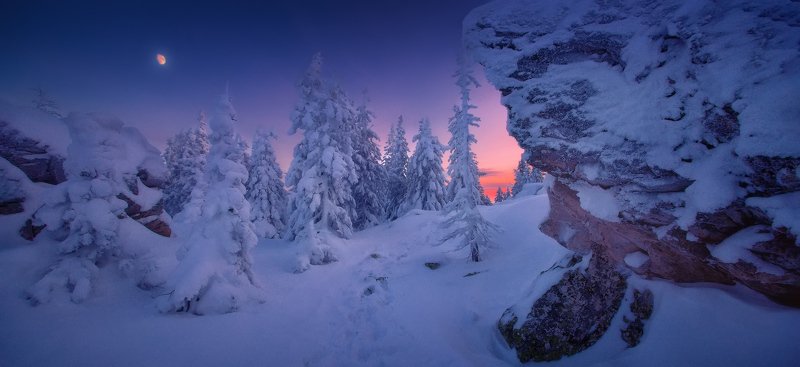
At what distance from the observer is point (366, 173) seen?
26.2 meters

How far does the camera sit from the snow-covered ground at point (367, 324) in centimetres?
438

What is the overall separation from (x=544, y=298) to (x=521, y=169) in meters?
50.0

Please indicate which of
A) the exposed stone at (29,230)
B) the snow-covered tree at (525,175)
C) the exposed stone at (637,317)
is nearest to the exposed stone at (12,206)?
the exposed stone at (29,230)

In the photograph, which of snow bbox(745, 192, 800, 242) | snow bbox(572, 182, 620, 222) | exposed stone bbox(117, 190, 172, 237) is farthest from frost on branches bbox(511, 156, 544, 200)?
exposed stone bbox(117, 190, 172, 237)

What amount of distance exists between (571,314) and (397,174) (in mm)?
27251

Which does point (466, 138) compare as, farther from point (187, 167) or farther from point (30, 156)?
point (187, 167)

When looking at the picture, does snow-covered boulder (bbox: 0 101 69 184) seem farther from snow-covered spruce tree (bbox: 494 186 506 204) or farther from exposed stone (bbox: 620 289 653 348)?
snow-covered spruce tree (bbox: 494 186 506 204)

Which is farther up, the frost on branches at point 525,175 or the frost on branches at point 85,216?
the frost on branches at point 85,216

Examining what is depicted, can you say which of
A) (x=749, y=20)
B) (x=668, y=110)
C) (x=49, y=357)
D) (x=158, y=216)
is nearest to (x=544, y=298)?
(x=668, y=110)

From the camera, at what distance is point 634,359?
4738mm

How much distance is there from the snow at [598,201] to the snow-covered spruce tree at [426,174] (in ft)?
71.3

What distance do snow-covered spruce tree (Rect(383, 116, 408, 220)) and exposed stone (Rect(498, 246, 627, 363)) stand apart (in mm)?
25715

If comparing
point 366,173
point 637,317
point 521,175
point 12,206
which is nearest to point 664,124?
point 637,317

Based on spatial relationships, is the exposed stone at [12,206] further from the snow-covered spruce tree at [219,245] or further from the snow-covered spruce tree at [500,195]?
the snow-covered spruce tree at [500,195]
